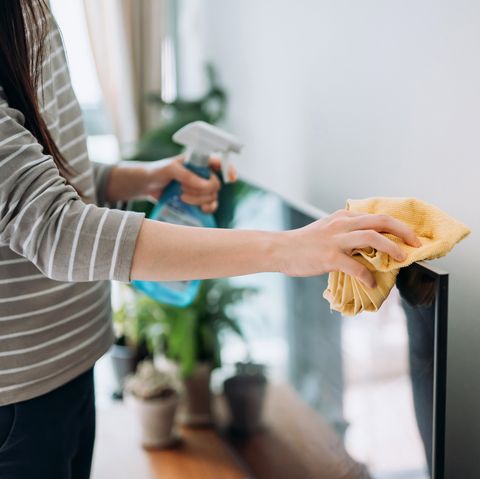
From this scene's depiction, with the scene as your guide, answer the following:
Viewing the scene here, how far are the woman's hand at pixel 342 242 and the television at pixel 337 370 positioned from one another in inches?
2.9

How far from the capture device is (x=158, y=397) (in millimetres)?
2109

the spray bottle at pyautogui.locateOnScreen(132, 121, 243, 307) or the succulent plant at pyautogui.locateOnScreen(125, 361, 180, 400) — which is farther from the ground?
the spray bottle at pyautogui.locateOnScreen(132, 121, 243, 307)

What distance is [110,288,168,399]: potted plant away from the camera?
7.32 feet

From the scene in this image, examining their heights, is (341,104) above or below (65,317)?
above

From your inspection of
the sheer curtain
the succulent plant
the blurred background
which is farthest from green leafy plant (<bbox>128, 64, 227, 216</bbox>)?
the succulent plant

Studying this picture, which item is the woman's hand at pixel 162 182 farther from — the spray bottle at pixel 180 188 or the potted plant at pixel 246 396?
the potted plant at pixel 246 396

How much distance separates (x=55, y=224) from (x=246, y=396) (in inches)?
41.8

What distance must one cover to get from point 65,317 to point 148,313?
42.0 inches

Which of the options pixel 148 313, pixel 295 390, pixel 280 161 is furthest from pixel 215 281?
pixel 295 390

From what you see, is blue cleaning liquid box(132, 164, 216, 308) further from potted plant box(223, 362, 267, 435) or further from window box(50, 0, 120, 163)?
window box(50, 0, 120, 163)

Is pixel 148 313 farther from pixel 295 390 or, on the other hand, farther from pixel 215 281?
pixel 295 390

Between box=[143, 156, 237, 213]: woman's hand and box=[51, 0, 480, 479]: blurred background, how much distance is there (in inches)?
10.5

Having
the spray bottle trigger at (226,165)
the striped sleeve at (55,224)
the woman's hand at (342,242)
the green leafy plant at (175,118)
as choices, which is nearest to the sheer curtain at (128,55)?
the green leafy plant at (175,118)

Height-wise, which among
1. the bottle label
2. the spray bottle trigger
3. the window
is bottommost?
the window
